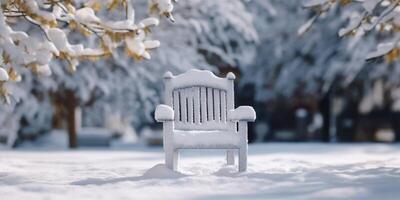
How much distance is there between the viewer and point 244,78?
20.0 meters

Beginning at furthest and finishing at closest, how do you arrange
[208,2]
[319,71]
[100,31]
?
[319,71], [208,2], [100,31]

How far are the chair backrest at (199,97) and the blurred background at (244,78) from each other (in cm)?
421

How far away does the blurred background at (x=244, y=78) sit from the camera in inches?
560

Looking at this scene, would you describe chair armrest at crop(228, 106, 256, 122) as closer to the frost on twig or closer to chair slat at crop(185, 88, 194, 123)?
chair slat at crop(185, 88, 194, 123)

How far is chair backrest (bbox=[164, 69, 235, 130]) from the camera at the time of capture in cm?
705

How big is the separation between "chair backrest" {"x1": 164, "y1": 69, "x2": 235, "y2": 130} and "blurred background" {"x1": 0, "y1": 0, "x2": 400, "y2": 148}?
4.21m

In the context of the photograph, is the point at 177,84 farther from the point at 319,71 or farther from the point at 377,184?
the point at 319,71

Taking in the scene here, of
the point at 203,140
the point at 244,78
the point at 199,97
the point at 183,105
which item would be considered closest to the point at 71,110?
the point at 244,78

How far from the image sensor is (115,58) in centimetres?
1348

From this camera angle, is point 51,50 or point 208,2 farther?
point 208,2

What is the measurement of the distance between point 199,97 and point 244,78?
42.8ft

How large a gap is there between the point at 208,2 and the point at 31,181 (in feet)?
30.8

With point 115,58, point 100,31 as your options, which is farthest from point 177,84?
point 115,58

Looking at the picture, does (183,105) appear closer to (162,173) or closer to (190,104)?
(190,104)
